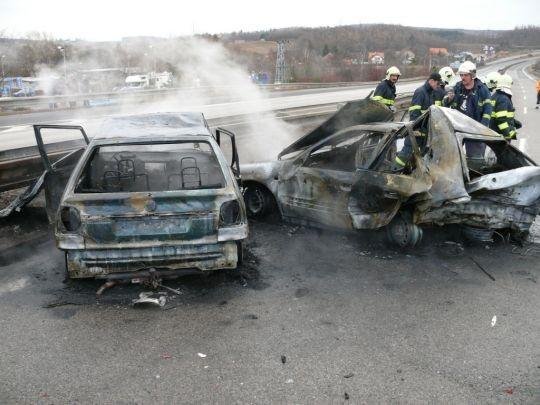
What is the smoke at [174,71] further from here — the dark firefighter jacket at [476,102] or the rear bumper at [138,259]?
the rear bumper at [138,259]

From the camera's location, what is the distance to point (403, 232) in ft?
18.0

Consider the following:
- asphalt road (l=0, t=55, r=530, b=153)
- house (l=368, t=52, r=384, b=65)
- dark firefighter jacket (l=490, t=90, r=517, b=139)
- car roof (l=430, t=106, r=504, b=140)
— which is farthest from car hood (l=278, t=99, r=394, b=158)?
house (l=368, t=52, r=384, b=65)

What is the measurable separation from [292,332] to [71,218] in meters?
2.07

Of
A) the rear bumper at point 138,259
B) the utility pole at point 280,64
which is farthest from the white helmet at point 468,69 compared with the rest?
the utility pole at point 280,64

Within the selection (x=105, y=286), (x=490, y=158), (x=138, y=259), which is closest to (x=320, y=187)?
(x=490, y=158)

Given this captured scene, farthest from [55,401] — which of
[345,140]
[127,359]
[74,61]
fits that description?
[74,61]

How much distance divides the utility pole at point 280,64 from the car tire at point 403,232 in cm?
3897

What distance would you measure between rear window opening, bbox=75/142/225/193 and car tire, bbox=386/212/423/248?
1.97 metres

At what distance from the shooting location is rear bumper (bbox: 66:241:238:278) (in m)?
4.23

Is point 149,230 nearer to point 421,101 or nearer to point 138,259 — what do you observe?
point 138,259

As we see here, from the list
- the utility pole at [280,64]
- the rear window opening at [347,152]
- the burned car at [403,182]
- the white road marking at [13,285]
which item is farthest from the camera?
the utility pole at [280,64]

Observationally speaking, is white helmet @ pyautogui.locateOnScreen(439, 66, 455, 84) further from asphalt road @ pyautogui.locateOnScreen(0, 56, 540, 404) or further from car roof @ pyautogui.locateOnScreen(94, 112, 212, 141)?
car roof @ pyautogui.locateOnScreen(94, 112, 212, 141)

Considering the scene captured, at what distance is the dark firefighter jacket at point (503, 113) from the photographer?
6.91 meters

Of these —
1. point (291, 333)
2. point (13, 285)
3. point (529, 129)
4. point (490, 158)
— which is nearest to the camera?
point (291, 333)
